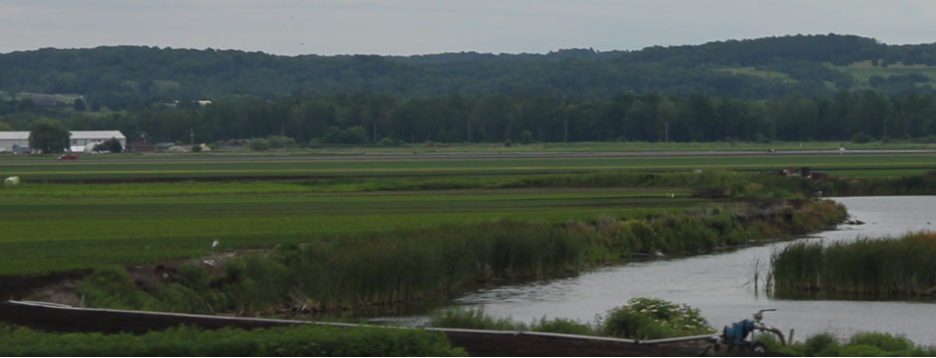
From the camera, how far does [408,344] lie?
69.3 feet

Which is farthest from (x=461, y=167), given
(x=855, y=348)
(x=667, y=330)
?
(x=855, y=348)

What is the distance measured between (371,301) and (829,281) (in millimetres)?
15269

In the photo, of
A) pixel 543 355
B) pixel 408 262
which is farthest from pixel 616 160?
pixel 543 355

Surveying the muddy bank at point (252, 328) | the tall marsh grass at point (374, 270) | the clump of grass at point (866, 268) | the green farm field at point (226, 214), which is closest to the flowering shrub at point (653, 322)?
the muddy bank at point (252, 328)

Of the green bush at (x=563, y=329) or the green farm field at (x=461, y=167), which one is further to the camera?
the green farm field at (x=461, y=167)

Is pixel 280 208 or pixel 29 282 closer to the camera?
pixel 29 282

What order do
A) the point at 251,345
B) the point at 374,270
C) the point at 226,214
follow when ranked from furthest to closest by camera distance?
the point at 226,214 → the point at 374,270 → the point at 251,345

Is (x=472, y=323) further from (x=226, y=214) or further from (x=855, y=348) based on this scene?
(x=226, y=214)

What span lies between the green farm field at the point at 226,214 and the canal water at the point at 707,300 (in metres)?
7.71

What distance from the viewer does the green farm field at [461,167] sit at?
111938 millimetres

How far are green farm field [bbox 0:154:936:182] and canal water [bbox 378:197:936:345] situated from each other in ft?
201

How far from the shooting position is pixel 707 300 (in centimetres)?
4034

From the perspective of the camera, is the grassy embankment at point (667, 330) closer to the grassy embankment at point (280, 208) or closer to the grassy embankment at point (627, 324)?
the grassy embankment at point (627, 324)

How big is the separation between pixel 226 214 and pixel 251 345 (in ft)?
136
